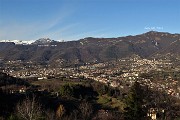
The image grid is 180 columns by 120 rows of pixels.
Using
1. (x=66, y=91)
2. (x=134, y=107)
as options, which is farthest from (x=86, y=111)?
(x=66, y=91)

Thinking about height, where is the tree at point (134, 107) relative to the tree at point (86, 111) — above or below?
above

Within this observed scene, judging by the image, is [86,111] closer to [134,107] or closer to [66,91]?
[134,107]

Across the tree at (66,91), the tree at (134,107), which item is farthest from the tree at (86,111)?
the tree at (66,91)

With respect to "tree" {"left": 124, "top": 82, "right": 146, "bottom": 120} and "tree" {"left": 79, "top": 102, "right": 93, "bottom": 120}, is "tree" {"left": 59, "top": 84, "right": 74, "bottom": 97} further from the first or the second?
"tree" {"left": 124, "top": 82, "right": 146, "bottom": 120}

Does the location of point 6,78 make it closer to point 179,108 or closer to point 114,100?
point 114,100

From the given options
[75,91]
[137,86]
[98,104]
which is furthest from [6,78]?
[137,86]

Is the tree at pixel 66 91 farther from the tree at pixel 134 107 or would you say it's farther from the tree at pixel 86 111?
the tree at pixel 134 107

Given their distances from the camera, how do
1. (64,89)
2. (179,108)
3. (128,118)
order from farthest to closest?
1. (64,89)
2. (179,108)
3. (128,118)

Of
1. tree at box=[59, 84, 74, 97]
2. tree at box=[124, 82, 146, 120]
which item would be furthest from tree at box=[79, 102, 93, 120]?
tree at box=[59, 84, 74, 97]

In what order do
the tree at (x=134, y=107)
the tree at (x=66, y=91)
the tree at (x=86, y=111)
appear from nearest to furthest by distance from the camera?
the tree at (x=134, y=107), the tree at (x=86, y=111), the tree at (x=66, y=91)

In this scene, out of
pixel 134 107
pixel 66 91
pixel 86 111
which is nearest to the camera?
pixel 134 107

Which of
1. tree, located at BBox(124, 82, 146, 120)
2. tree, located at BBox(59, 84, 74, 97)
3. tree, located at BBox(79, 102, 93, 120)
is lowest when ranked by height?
tree, located at BBox(79, 102, 93, 120)
